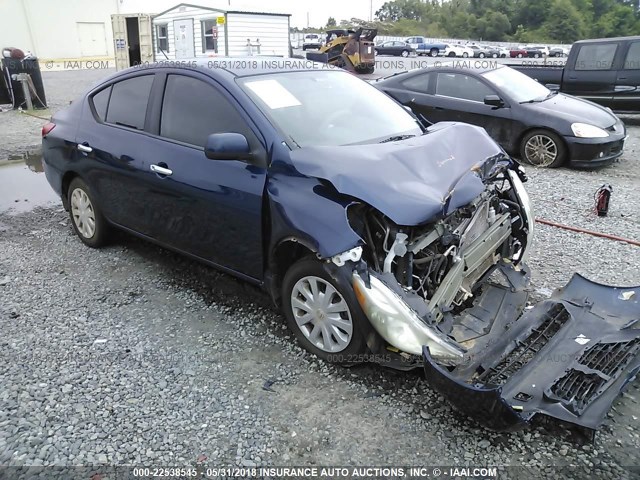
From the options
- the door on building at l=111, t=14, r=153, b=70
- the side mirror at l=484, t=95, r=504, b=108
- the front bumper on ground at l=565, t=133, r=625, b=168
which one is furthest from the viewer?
the door on building at l=111, t=14, r=153, b=70

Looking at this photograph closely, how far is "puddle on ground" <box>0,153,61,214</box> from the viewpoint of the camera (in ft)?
21.4

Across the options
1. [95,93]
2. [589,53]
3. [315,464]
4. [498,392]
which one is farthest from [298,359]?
[589,53]

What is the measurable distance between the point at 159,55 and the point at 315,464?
22670mm

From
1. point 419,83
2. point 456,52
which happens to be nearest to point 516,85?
point 419,83

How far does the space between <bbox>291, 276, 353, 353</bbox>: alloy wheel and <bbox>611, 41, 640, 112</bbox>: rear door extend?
10043 millimetres

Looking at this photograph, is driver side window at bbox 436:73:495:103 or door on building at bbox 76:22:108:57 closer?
driver side window at bbox 436:73:495:103

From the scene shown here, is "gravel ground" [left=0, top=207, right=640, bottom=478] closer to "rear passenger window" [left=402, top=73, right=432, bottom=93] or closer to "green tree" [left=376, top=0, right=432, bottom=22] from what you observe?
"rear passenger window" [left=402, top=73, right=432, bottom=93]

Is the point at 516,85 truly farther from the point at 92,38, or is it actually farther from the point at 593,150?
the point at 92,38

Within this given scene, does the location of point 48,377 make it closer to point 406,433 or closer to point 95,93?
point 406,433

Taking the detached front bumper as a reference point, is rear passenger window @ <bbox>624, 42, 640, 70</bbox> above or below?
above

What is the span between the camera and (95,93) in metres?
4.77

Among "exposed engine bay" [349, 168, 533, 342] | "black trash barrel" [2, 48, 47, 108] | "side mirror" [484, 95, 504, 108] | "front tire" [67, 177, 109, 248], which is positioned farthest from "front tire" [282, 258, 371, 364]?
"black trash barrel" [2, 48, 47, 108]

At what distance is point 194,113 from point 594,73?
9.86 m

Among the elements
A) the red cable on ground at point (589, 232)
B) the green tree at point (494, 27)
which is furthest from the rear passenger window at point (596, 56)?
the green tree at point (494, 27)
